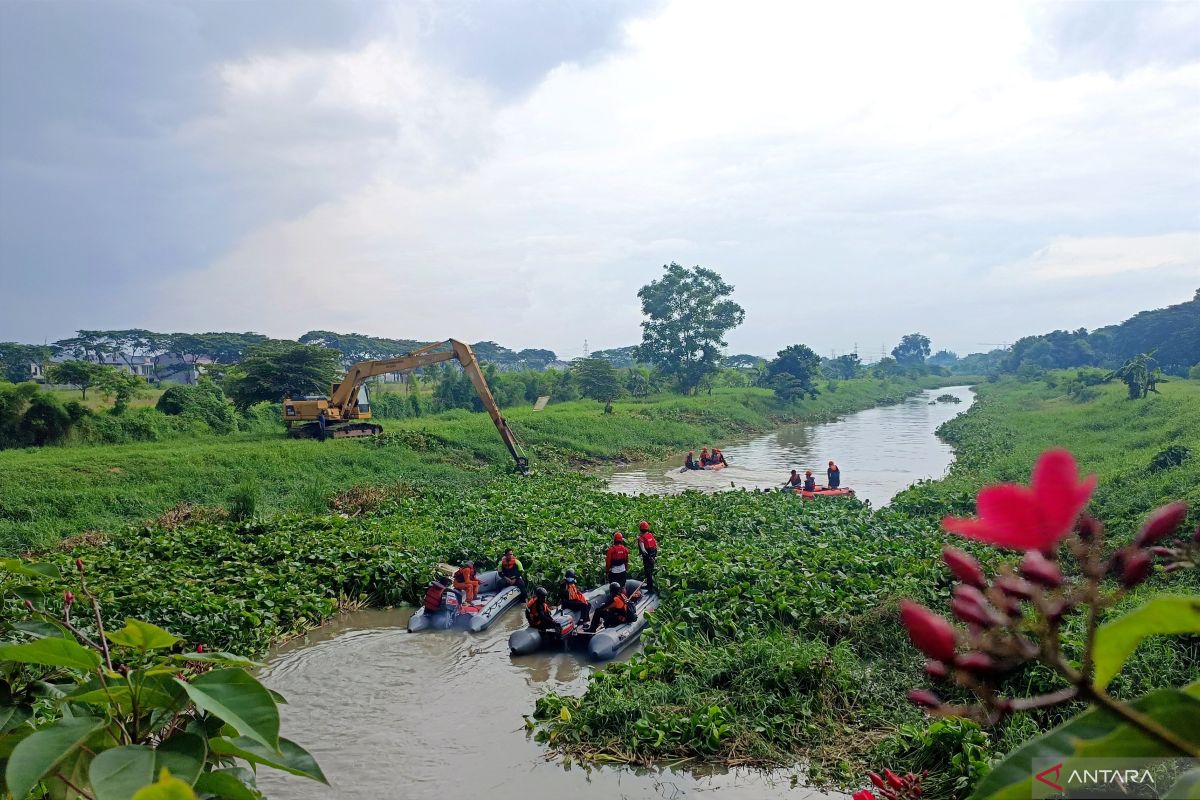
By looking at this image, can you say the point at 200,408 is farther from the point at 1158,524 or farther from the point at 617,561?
the point at 1158,524

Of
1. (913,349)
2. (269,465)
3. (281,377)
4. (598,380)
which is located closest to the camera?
(269,465)

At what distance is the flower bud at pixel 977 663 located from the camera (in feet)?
2.59

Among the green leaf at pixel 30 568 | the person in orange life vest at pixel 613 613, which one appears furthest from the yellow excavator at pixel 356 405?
the green leaf at pixel 30 568

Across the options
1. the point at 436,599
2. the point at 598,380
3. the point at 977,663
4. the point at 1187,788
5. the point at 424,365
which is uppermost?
the point at 424,365

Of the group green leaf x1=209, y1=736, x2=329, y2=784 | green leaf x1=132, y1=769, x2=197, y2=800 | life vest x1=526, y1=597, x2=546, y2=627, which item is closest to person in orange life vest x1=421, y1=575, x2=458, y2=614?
life vest x1=526, y1=597, x2=546, y2=627

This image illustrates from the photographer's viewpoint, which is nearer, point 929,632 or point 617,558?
point 929,632

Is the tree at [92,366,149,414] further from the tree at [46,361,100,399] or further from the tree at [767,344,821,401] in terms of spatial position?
the tree at [767,344,821,401]

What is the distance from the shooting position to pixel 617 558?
11.2 metres

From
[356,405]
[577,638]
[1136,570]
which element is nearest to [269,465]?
[356,405]

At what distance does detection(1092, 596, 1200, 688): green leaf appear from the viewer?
0.78 meters

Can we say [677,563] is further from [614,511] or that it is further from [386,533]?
[386,533]

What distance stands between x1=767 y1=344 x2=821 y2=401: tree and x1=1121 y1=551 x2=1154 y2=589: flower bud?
49658mm

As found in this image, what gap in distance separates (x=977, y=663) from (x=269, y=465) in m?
20.8

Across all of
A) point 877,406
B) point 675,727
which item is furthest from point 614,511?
point 877,406
